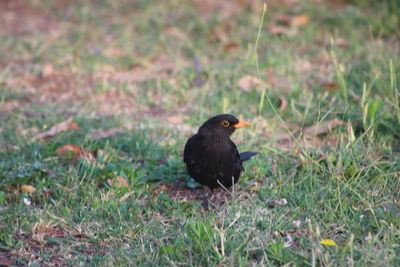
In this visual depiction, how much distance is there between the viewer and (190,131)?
5766mm

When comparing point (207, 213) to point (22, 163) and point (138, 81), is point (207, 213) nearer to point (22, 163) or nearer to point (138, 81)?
point (22, 163)

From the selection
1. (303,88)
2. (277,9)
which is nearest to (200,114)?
(303,88)

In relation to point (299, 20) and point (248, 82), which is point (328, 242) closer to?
point (248, 82)

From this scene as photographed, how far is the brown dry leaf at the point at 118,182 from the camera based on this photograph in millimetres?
4613

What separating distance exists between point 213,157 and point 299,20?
4.42m

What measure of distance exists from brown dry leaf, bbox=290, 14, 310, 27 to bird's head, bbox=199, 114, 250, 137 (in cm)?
398

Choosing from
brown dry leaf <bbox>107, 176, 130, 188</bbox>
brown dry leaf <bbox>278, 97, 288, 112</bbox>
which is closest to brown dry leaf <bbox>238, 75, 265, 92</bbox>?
brown dry leaf <bbox>278, 97, 288, 112</bbox>

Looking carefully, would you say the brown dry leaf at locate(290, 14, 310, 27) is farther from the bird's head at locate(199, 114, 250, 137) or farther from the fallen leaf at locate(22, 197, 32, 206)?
the fallen leaf at locate(22, 197, 32, 206)

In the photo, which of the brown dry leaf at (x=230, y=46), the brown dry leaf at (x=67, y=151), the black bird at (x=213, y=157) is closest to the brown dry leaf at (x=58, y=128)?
the brown dry leaf at (x=67, y=151)

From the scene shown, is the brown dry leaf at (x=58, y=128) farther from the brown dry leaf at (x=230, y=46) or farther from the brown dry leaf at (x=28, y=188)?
the brown dry leaf at (x=230, y=46)

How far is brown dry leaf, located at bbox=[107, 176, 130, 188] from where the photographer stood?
4.61 meters

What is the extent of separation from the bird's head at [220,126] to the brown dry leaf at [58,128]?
1.59 m

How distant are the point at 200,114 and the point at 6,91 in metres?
2.33

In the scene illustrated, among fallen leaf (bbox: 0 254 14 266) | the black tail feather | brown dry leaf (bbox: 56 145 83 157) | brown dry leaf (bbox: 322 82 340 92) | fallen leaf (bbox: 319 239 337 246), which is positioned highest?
fallen leaf (bbox: 319 239 337 246)
